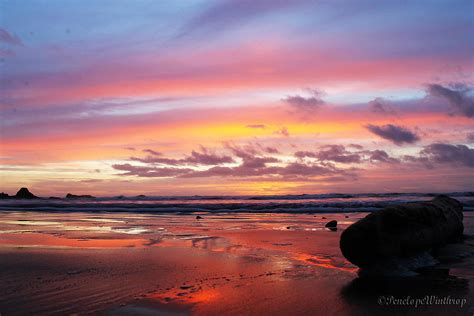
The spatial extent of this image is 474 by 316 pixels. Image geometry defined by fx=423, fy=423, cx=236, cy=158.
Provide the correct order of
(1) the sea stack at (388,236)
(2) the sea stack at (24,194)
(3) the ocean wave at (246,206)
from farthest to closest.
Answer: (2) the sea stack at (24,194) → (3) the ocean wave at (246,206) → (1) the sea stack at (388,236)

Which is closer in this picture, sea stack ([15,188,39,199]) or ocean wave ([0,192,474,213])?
ocean wave ([0,192,474,213])

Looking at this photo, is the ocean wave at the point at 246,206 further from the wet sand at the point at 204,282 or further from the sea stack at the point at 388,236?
the wet sand at the point at 204,282

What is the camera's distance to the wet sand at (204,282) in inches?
196

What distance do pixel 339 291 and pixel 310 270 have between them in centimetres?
134

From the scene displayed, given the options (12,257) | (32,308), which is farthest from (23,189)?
(32,308)

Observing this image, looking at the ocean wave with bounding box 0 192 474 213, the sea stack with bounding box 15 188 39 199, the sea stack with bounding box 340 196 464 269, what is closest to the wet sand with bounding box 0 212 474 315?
the sea stack with bounding box 340 196 464 269

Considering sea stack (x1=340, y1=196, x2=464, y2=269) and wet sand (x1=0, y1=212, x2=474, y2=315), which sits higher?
sea stack (x1=340, y1=196, x2=464, y2=269)

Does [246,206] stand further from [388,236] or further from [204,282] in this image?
[204,282]

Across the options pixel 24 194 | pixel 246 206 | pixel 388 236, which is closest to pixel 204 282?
pixel 388 236

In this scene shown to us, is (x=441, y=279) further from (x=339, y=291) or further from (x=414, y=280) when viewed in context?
(x=339, y=291)

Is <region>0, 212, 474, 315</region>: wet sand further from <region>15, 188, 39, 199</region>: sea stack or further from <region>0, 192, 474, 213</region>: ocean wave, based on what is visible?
<region>15, 188, 39, 199</region>: sea stack

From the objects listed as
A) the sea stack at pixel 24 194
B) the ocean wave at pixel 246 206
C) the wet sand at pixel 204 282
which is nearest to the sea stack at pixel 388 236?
the wet sand at pixel 204 282

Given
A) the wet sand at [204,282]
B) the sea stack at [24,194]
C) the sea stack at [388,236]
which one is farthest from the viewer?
the sea stack at [24,194]

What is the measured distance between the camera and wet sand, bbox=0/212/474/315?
4973 mm
